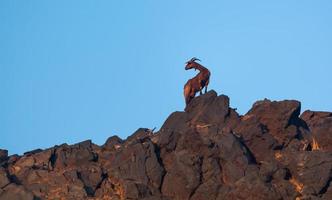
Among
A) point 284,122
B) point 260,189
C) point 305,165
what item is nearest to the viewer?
point 260,189

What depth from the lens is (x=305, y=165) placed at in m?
45.1

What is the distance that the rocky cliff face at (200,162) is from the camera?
145 ft

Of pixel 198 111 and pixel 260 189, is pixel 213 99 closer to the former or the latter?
pixel 198 111

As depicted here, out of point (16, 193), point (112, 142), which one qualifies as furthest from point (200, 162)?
point (16, 193)

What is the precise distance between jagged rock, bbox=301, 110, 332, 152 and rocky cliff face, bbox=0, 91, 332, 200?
0.06 metres

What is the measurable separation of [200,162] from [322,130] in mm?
8135

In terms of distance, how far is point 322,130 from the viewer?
4953cm

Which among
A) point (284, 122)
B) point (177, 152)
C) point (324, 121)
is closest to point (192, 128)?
point (177, 152)

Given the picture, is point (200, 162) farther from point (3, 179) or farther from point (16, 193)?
point (3, 179)

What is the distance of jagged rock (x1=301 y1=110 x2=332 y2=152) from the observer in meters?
48.6

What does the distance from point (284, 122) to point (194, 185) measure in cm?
708

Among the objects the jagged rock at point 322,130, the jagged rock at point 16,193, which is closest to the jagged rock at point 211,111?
the jagged rock at point 322,130

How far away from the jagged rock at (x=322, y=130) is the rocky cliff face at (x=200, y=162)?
0.19 ft

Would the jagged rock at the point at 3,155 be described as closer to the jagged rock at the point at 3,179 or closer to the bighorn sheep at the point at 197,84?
the jagged rock at the point at 3,179
